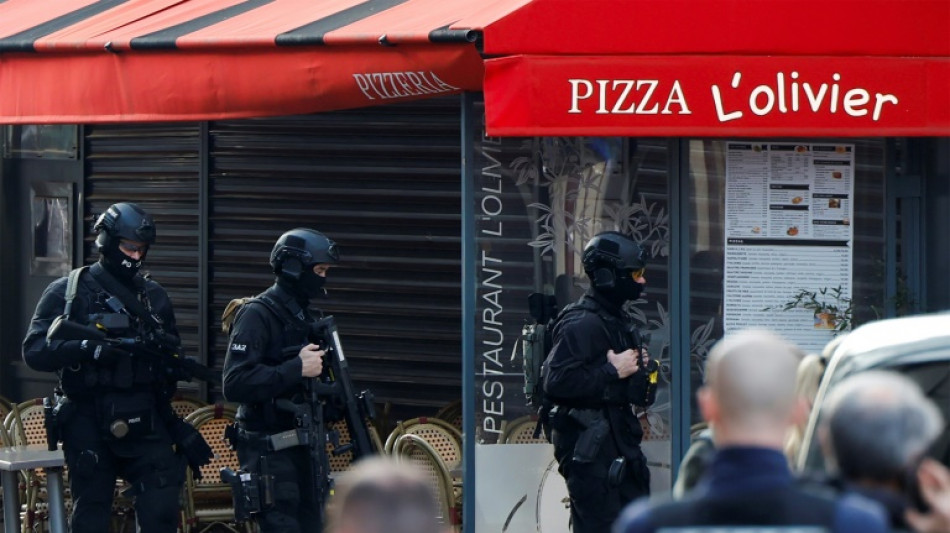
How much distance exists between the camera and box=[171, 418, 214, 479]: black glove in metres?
7.20

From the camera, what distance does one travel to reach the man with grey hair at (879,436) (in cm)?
285

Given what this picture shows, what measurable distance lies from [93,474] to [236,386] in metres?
1.10

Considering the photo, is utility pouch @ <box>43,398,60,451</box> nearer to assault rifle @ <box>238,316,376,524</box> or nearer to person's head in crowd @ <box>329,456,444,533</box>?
assault rifle @ <box>238,316,376,524</box>

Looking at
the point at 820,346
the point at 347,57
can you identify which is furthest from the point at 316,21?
the point at 820,346

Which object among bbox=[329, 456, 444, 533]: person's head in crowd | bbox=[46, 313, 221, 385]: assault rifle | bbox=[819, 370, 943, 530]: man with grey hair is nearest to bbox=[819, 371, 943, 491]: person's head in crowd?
bbox=[819, 370, 943, 530]: man with grey hair

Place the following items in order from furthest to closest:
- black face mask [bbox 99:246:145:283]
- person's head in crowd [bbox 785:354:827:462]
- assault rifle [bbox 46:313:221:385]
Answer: black face mask [bbox 99:246:145:283] → assault rifle [bbox 46:313:221:385] → person's head in crowd [bbox 785:354:827:462]

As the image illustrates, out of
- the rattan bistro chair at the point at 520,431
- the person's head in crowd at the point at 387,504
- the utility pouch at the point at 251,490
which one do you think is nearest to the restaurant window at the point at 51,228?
the utility pouch at the point at 251,490

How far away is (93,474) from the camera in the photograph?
712 centimetres

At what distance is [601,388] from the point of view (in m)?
6.35

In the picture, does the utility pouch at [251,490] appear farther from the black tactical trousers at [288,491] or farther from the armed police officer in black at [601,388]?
the armed police officer in black at [601,388]

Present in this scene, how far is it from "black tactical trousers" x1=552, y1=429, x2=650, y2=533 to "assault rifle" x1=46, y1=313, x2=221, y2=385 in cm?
184

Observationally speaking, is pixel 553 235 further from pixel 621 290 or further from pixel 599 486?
pixel 599 486

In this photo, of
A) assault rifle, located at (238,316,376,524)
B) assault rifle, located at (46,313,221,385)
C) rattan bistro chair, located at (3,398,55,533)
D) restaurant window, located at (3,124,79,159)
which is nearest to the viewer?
assault rifle, located at (238,316,376,524)

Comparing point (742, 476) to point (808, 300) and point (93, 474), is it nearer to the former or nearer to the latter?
point (808, 300)
